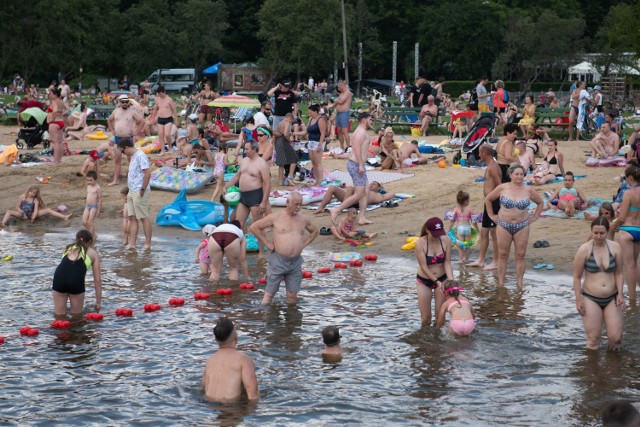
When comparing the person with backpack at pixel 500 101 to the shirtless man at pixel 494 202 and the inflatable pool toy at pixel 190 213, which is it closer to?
the inflatable pool toy at pixel 190 213

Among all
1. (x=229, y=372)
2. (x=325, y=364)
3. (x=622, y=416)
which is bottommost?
(x=325, y=364)

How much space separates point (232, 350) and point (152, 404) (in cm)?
91

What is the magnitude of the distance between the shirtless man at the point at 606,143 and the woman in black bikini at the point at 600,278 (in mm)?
11065

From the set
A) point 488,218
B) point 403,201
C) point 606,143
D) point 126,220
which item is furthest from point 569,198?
point 126,220

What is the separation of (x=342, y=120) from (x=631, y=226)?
11062 mm

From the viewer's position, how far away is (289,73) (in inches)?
2356

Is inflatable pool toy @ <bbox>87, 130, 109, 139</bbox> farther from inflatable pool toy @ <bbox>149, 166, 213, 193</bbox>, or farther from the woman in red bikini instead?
inflatable pool toy @ <bbox>149, 166, 213, 193</bbox>

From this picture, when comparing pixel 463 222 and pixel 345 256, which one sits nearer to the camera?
pixel 463 222

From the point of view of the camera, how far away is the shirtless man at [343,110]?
832 inches

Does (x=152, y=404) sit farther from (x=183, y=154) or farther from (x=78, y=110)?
A: (x=78, y=110)

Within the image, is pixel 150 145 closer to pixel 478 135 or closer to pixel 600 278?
pixel 478 135

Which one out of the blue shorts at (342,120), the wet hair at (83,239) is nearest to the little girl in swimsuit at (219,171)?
the blue shorts at (342,120)

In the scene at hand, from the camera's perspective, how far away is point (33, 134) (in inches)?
979

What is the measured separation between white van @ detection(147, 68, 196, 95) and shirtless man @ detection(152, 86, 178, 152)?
3582 centimetres
